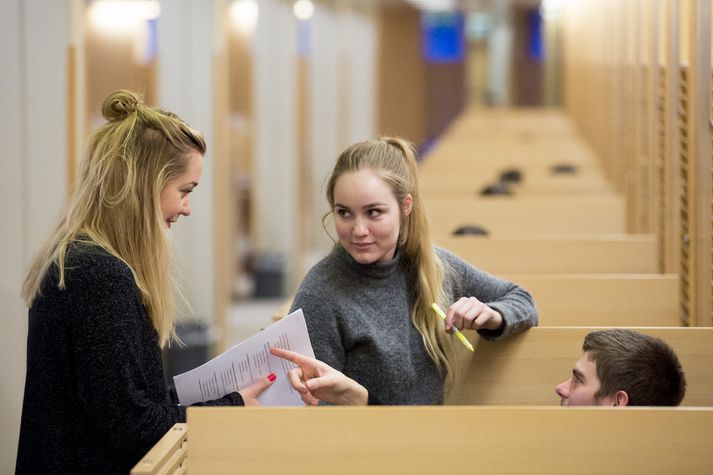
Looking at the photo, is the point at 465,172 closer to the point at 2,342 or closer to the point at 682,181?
the point at 682,181

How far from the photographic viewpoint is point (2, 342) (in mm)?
3662

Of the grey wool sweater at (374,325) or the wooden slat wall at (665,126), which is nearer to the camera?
the grey wool sweater at (374,325)

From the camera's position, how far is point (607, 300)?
3438 millimetres

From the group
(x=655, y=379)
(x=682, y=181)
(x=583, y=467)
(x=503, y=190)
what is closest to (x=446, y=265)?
(x=655, y=379)

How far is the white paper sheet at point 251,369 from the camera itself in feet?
7.47

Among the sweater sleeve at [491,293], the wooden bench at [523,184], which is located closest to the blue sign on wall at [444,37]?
the wooden bench at [523,184]

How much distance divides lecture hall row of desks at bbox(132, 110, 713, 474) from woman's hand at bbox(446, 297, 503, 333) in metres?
0.22

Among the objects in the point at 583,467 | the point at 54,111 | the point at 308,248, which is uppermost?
the point at 54,111

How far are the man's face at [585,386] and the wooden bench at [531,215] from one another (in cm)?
336

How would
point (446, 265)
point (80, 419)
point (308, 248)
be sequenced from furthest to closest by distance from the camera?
point (308, 248)
point (446, 265)
point (80, 419)

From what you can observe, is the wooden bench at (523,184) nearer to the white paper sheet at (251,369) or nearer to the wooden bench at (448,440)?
the white paper sheet at (251,369)

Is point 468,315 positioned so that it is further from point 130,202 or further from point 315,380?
point 130,202

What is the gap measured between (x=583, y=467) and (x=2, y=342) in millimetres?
2477

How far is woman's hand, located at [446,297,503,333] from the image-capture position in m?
2.44
